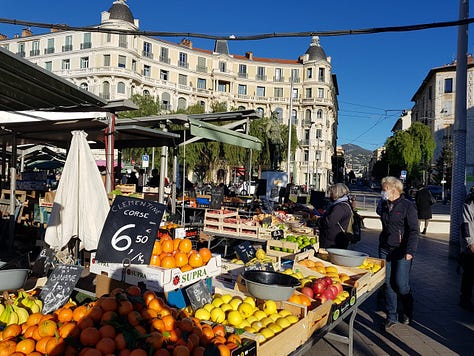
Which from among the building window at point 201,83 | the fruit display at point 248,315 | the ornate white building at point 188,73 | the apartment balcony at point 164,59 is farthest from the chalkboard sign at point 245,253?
the building window at point 201,83

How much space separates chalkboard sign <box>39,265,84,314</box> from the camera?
2.79 meters

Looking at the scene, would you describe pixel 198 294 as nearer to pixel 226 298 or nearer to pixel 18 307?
pixel 226 298

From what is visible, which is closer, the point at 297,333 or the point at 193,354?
the point at 193,354

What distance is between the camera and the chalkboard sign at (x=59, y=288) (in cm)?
279

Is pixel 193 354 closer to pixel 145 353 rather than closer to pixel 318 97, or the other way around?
pixel 145 353

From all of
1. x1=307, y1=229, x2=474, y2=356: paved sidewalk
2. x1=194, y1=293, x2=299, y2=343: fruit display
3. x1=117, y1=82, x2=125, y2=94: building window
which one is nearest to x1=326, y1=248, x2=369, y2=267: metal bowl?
x1=307, y1=229, x2=474, y2=356: paved sidewalk

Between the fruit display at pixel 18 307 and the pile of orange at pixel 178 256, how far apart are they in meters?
0.93

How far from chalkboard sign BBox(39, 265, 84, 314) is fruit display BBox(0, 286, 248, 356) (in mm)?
187

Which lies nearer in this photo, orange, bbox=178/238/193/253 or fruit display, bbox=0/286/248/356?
fruit display, bbox=0/286/248/356

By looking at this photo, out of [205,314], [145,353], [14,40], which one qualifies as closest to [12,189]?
[205,314]

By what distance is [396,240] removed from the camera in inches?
192

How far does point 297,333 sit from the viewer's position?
2.67m

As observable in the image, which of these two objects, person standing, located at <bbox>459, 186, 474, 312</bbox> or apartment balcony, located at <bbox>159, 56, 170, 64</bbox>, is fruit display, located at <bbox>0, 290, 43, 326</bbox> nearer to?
person standing, located at <bbox>459, 186, 474, 312</bbox>

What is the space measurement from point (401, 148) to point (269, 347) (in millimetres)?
43716
